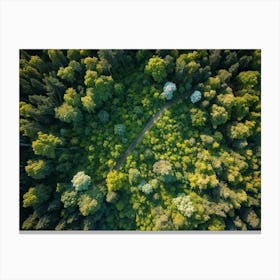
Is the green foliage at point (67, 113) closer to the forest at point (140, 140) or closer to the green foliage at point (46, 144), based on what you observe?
the forest at point (140, 140)

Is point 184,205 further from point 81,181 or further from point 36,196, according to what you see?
point 36,196

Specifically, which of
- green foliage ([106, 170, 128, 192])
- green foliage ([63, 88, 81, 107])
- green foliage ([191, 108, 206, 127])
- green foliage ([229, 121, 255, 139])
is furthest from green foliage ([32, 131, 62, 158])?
green foliage ([229, 121, 255, 139])

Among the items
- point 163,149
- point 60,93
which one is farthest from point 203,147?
point 60,93

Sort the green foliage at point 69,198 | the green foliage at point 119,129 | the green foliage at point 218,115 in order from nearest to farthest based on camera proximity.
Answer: the green foliage at point 69,198
the green foliage at point 218,115
the green foliage at point 119,129

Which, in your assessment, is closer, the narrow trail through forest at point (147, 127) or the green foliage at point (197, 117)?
the green foliage at point (197, 117)

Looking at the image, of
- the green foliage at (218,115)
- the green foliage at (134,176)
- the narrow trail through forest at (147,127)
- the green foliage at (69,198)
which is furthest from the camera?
the narrow trail through forest at (147,127)

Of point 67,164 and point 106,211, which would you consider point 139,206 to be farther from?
point 67,164

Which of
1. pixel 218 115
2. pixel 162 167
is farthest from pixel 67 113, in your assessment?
pixel 218 115

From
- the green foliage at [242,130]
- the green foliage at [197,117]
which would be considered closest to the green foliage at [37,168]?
the green foliage at [197,117]

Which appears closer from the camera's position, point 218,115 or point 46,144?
point 46,144
